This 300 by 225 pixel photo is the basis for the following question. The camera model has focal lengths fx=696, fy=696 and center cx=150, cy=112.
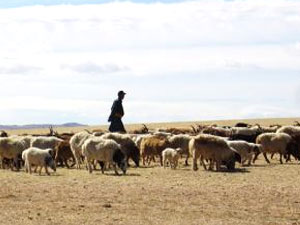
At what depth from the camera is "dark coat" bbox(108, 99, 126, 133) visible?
26.1 meters

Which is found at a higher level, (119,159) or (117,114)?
(117,114)

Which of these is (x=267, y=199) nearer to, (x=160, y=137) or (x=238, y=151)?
(x=238, y=151)

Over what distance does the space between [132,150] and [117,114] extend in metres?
2.82

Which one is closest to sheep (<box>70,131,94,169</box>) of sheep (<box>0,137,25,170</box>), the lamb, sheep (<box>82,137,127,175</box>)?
the lamb

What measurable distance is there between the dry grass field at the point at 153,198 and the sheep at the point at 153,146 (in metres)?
3.55

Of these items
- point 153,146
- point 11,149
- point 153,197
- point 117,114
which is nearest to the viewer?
point 153,197

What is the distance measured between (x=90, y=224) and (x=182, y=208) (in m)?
2.43

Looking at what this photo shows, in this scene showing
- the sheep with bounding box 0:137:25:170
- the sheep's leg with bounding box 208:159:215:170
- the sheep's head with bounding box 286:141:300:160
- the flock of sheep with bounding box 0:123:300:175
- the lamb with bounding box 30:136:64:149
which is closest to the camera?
the flock of sheep with bounding box 0:123:300:175

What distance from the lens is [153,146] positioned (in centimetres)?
2483

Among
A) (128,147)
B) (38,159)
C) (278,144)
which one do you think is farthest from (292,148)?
(38,159)

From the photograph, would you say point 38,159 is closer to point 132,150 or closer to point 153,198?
point 132,150

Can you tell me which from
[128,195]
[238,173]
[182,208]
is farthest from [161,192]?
[238,173]

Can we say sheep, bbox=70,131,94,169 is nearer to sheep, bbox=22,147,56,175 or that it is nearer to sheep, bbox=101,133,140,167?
sheep, bbox=101,133,140,167

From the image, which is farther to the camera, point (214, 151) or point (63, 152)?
point (63, 152)
